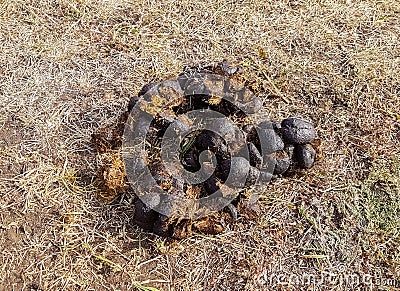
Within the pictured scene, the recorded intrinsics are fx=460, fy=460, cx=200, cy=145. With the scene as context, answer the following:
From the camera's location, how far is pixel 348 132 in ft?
Answer: 13.8

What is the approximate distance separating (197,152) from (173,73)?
120 cm

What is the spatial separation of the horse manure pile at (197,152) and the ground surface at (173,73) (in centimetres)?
18

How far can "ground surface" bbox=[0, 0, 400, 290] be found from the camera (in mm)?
3373

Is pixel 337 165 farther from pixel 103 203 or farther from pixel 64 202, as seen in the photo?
pixel 64 202

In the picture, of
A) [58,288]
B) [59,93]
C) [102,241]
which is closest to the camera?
[58,288]

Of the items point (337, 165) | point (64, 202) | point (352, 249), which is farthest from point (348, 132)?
point (64, 202)

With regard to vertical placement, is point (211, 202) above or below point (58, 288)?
above

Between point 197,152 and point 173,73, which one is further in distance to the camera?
point 173,73

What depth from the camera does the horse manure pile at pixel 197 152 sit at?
343cm

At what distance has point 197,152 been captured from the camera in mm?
3703

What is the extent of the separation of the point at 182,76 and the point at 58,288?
2.00 metres

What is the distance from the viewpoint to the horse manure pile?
11.2ft

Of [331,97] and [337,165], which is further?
[331,97]

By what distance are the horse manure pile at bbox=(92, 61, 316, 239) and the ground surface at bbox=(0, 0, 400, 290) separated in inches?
6.9
